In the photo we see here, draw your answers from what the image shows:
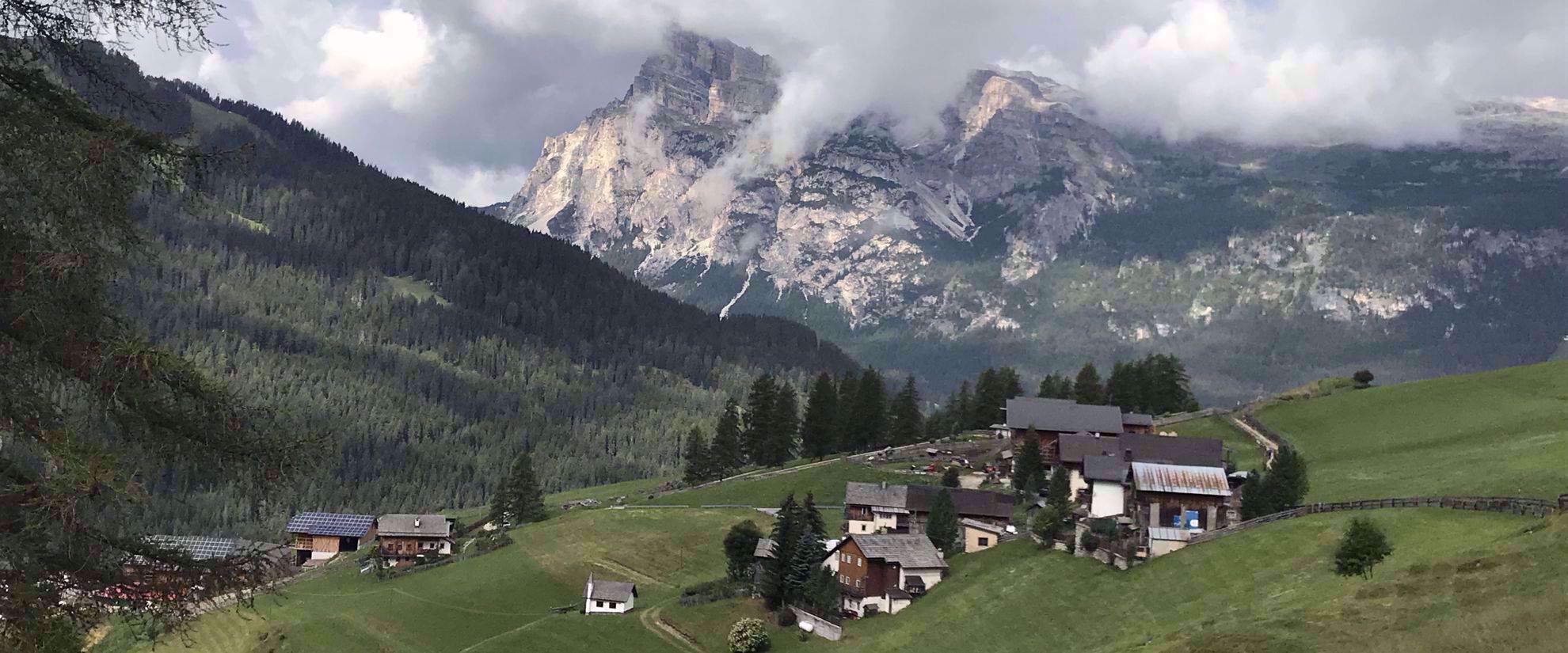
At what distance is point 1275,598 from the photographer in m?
50.7

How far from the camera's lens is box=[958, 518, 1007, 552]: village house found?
275ft

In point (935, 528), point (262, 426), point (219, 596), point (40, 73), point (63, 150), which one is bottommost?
point (935, 528)

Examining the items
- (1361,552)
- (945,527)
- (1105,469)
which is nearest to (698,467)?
(945,527)

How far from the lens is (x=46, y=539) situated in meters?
13.2

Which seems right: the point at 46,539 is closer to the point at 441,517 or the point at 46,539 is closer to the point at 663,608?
the point at 663,608

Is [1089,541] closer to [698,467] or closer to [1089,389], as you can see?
[698,467]

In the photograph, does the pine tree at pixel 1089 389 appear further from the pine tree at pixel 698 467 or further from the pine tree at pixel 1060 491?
the pine tree at pixel 1060 491

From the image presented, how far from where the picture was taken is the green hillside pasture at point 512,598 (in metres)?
Answer: 77.1

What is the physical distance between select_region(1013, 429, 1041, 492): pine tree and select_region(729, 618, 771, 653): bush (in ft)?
122

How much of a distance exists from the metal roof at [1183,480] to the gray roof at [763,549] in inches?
1126

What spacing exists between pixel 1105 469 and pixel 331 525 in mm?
94478

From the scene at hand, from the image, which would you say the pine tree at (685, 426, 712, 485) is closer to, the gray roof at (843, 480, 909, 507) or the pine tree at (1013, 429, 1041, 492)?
the gray roof at (843, 480, 909, 507)

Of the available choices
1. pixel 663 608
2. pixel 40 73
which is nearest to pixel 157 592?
pixel 40 73

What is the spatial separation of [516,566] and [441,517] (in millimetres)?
31742
